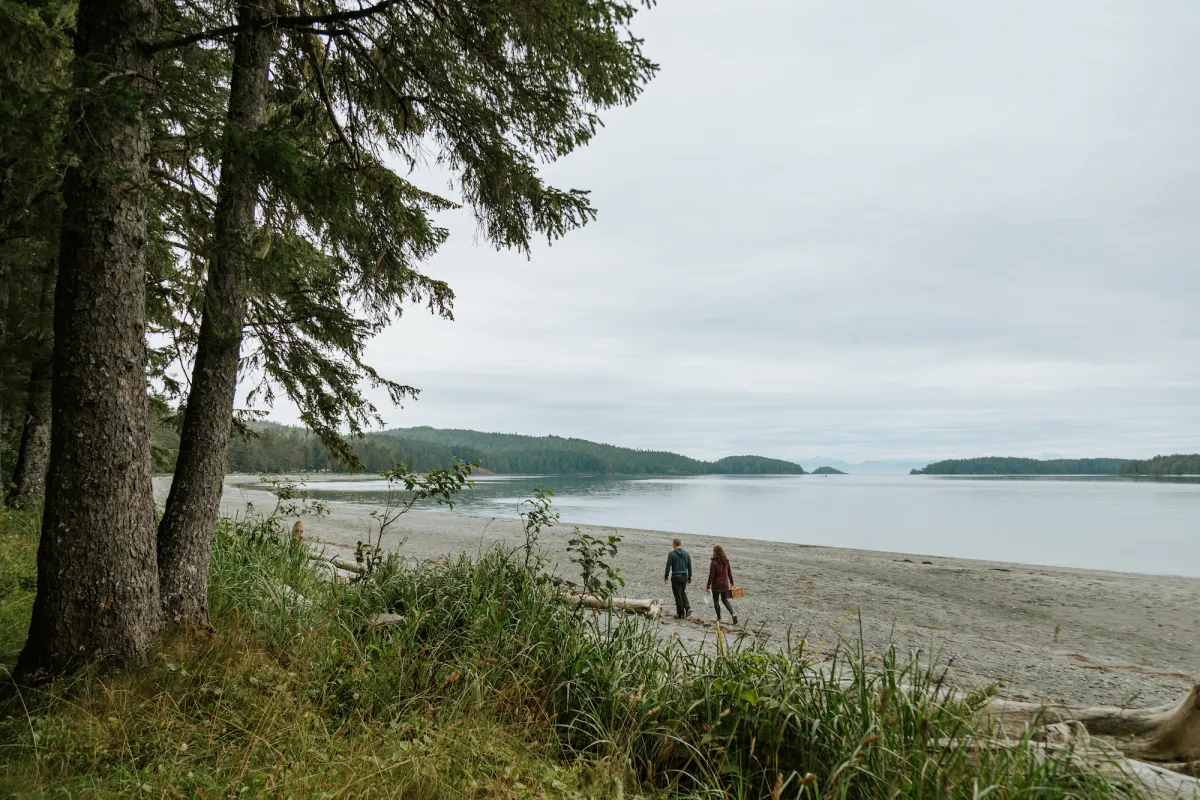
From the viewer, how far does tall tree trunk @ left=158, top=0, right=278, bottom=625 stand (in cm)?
483

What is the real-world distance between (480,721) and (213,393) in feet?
12.1

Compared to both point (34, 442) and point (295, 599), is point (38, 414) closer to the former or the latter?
point (34, 442)

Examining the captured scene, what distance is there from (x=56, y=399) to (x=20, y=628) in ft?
7.62

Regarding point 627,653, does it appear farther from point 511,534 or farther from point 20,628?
point 511,534

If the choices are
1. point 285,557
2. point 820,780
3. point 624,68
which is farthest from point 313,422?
point 820,780

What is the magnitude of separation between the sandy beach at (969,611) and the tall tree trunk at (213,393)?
1702 millimetres

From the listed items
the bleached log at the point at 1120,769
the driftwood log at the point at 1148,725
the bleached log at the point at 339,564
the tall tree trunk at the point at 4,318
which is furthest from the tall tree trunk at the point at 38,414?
the driftwood log at the point at 1148,725

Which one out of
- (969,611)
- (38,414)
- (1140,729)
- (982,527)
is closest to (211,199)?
(1140,729)

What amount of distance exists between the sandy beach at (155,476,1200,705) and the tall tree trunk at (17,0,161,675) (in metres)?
2.21

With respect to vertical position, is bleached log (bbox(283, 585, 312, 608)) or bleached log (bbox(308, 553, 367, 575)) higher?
bleached log (bbox(283, 585, 312, 608))

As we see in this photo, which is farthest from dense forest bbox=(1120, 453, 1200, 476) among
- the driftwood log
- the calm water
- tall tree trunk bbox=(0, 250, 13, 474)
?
tall tree trunk bbox=(0, 250, 13, 474)

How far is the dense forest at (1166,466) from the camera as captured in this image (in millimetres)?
132875

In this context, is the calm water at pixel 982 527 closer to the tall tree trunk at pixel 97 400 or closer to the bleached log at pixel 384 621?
the bleached log at pixel 384 621

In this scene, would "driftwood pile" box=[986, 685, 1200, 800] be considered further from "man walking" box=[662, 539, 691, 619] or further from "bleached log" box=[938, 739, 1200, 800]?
"man walking" box=[662, 539, 691, 619]
